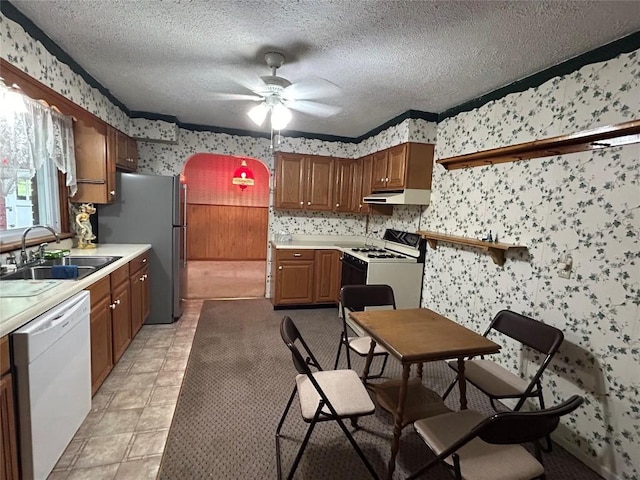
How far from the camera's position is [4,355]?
126 cm

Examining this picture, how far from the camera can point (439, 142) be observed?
129 inches

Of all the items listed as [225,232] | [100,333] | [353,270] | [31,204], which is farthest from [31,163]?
[225,232]

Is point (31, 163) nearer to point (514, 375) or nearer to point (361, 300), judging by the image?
point (361, 300)

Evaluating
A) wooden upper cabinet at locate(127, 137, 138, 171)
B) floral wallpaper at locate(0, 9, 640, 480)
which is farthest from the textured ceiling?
wooden upper cabinet at locate(127, 137, 138, 171)

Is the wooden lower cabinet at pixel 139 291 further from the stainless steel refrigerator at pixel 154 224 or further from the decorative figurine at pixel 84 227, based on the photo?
the decorative figurine at pixel 84 227

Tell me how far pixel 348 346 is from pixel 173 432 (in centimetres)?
124

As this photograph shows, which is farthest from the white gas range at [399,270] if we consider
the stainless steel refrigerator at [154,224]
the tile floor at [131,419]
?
the stainless steel refrigerator at [154,224]

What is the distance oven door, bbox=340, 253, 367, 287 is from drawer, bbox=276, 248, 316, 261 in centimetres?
41

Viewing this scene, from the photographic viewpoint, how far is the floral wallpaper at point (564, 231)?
1672 millimetres

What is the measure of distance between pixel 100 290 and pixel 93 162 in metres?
1.47

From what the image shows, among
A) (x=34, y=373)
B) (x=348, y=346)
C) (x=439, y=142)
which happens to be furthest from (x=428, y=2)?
(x=34, y=373)

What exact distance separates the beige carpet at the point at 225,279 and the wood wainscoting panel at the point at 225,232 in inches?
9.1

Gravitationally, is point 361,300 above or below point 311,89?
below

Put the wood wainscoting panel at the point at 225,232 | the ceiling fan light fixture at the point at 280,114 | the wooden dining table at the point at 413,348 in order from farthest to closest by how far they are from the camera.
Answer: the wood wainscoting panel at the point at 225,232
the ceiling fan light fixture at the point at 280,114
the wooden dining table at the point at 413,348
